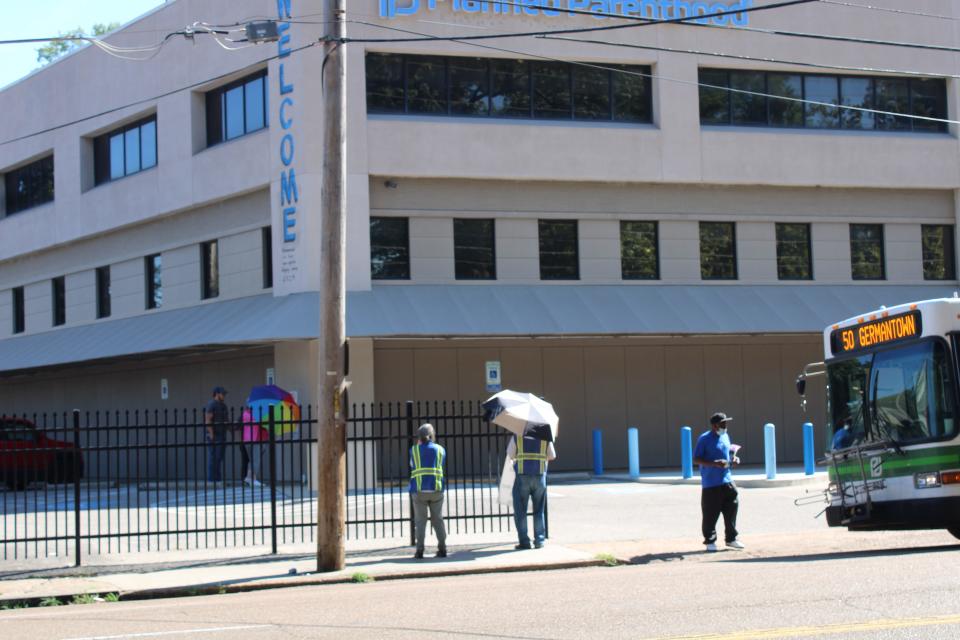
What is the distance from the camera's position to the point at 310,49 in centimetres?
2602

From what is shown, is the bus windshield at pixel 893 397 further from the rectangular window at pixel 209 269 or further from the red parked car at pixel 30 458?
the rectangular window at pixel 209 269

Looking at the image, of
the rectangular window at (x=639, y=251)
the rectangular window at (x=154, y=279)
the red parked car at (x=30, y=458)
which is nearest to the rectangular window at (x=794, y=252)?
the rectangular window at (x=639, y=251)

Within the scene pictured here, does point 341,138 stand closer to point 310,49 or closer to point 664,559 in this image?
point 664,559

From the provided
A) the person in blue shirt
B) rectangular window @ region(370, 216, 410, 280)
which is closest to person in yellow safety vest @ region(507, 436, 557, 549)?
the person in blue shirt

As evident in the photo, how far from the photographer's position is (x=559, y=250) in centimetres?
2794

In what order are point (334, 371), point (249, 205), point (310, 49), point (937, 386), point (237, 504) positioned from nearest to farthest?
1. point (937, 386)
2. point (334, 371)
3. point (237, 504)
4. point (310, 49)
5. point (249, 205)

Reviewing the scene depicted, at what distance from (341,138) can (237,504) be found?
9.99 m

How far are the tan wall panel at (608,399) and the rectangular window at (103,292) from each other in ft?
43.8

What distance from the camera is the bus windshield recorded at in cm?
1322

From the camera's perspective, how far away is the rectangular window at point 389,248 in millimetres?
26578

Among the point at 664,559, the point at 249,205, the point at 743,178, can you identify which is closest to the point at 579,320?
the point at 743,178

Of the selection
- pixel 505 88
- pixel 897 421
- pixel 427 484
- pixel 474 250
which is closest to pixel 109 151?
pixel 474 250

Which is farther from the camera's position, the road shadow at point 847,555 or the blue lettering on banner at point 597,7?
the blue lettering on banner at point 597,7

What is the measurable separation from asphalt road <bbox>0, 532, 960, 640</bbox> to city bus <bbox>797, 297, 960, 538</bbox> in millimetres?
572
